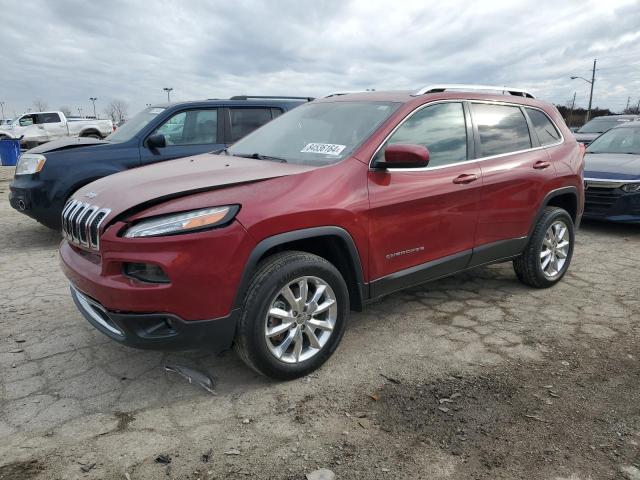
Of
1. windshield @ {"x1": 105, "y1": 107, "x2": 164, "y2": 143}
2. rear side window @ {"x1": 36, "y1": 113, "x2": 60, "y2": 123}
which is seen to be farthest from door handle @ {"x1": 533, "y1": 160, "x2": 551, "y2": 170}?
rear side window @ {"x1": 36, "y1": 113, "x2": 60, "y2": 123}

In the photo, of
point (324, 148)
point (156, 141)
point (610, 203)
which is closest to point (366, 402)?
point (324, 148)

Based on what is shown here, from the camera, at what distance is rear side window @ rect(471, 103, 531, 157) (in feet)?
12.9

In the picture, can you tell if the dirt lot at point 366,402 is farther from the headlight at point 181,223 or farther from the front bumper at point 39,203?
the front bumper at point 39,203

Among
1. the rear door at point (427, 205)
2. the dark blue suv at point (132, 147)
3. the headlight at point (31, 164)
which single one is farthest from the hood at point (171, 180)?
the headlight at point (31, 164)

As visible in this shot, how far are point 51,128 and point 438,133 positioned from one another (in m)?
24.3

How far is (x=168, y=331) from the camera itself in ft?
8.40

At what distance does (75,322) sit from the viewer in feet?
12.4

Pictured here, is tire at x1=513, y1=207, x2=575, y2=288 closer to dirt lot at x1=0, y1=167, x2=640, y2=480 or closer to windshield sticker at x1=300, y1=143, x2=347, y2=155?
dirt lot at x1=0, y1=167, x2=640, y2=480

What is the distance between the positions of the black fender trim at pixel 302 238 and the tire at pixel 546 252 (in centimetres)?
199

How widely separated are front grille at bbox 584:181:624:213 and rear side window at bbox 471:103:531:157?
323cm

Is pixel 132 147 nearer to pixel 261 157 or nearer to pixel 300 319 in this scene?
pixel 261 157

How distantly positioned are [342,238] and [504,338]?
154cm

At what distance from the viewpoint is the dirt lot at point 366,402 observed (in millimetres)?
2275

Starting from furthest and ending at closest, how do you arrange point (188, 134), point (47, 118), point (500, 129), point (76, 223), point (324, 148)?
point (47, 118) → point (188, 134) → point (500, 129) → point (324, 148) → point (76, 223)
